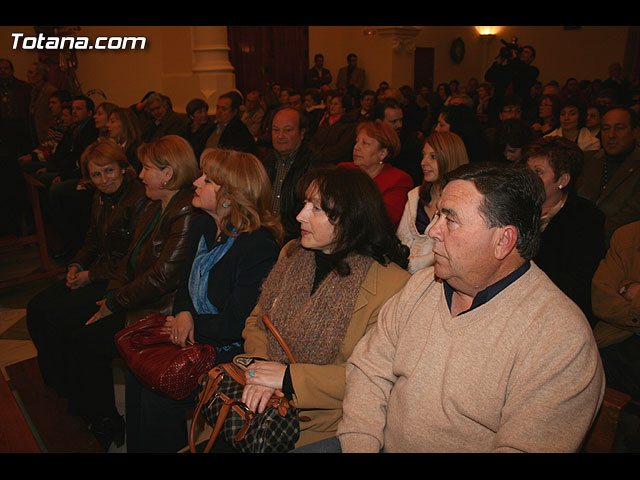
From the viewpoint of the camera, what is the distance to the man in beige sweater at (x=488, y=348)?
1.29m

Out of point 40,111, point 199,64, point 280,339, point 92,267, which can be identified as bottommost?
point 92,267

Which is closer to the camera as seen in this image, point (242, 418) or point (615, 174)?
point (242, 418)

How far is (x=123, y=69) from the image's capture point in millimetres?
9328

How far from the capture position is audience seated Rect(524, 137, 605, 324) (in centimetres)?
243

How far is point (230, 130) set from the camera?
5.57 m

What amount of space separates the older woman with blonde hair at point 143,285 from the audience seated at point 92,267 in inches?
5.4

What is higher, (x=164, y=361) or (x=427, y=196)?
(x=427, y=196)

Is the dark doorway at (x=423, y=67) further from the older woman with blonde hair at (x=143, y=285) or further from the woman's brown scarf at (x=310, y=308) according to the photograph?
the woman's brown scarf at (x=310, y=308)

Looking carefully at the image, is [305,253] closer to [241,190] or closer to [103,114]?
[241,190]

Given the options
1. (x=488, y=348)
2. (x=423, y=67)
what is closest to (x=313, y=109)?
(x=423, y=67)

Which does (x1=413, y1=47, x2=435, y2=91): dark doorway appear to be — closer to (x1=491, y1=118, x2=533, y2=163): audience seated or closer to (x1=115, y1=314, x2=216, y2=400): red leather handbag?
(x1=491, y1=118, x2=533, y2=163): audience seated

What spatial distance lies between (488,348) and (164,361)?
1395mm

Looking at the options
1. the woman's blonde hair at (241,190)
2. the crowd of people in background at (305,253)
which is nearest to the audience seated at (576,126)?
the crowd of people in background at (305,253)

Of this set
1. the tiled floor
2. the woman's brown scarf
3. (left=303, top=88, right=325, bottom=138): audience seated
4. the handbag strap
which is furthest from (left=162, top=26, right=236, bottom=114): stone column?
the handbag strap
